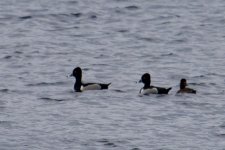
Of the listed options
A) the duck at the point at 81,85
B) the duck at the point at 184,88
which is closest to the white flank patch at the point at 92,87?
the duck at the point at 81,85

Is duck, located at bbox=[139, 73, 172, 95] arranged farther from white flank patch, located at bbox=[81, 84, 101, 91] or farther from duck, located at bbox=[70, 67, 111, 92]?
white flank patch, located at bbox=[81, 84, 101, 91]

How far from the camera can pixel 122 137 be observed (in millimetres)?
24078

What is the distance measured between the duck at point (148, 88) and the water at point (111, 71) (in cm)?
25

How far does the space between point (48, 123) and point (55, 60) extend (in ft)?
35.1

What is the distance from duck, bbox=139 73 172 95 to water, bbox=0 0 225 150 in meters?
0.25

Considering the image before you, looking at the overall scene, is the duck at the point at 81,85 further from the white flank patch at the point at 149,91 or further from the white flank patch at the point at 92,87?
the white flank patch at the point at 149,91

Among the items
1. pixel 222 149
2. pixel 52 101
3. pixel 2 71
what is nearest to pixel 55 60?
pixel 2 71

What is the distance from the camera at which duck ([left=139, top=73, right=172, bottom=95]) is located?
98.6 feet

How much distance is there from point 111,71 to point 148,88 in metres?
3.91

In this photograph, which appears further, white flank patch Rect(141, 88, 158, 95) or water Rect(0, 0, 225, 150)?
white flank patch Rect(141, 88, 158, 95)

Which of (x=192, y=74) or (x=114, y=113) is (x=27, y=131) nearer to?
(x=114, y=113)

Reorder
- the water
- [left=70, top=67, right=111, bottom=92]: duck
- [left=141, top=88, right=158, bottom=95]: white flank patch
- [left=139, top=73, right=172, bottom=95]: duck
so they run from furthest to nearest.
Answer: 1. [left=70, top=67, right=111, bottom=92]: duck
2. [left=141, top=88, right=158, bottom=95]: white flank patch
3. [left=139, top=73, right=172, bottom=95]: duck
4. the water

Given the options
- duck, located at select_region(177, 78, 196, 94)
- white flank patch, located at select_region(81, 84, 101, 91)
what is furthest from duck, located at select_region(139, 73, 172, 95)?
white flank patch, located at select_region(81, 84, 101, 91)

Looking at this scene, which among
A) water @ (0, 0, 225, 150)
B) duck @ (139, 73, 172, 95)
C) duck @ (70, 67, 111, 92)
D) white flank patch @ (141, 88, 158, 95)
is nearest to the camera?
water @ (0, 0, 225, 150)
